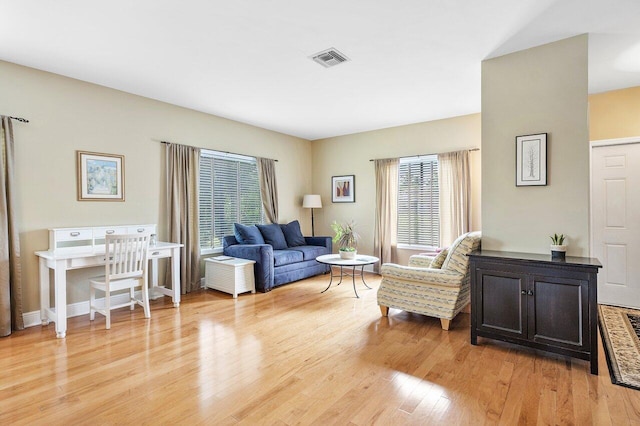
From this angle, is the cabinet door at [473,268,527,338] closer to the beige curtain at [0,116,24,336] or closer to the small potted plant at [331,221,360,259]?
the small potted plant at [331,221,360,259]

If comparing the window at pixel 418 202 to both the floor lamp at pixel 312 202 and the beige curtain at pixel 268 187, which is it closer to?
the floor lamp at pixel 312 202

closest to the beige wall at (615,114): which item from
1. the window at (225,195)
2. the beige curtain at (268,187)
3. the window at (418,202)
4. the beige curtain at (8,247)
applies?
the window at (418,202)

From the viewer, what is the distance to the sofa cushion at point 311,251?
5516 mm

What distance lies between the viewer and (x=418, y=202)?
5.72 meters

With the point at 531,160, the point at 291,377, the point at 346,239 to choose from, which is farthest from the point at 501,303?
the point at 346,239

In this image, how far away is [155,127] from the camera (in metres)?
4.47

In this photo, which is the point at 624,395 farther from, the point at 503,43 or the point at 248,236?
the point at 248,236

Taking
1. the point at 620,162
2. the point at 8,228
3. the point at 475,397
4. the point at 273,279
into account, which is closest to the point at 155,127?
the point at 8,228

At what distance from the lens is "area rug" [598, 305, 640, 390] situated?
7.64 feet

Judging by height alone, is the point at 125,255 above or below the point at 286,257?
above

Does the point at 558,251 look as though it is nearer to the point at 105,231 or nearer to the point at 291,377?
the point at 291,377

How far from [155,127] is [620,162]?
19.3 feet

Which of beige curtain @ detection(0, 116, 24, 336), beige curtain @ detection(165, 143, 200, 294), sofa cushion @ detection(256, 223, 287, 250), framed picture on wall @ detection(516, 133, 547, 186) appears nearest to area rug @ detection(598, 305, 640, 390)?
framed picture on wall @ detection(516, 133, 547, 186)

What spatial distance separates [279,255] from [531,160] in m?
3.46
